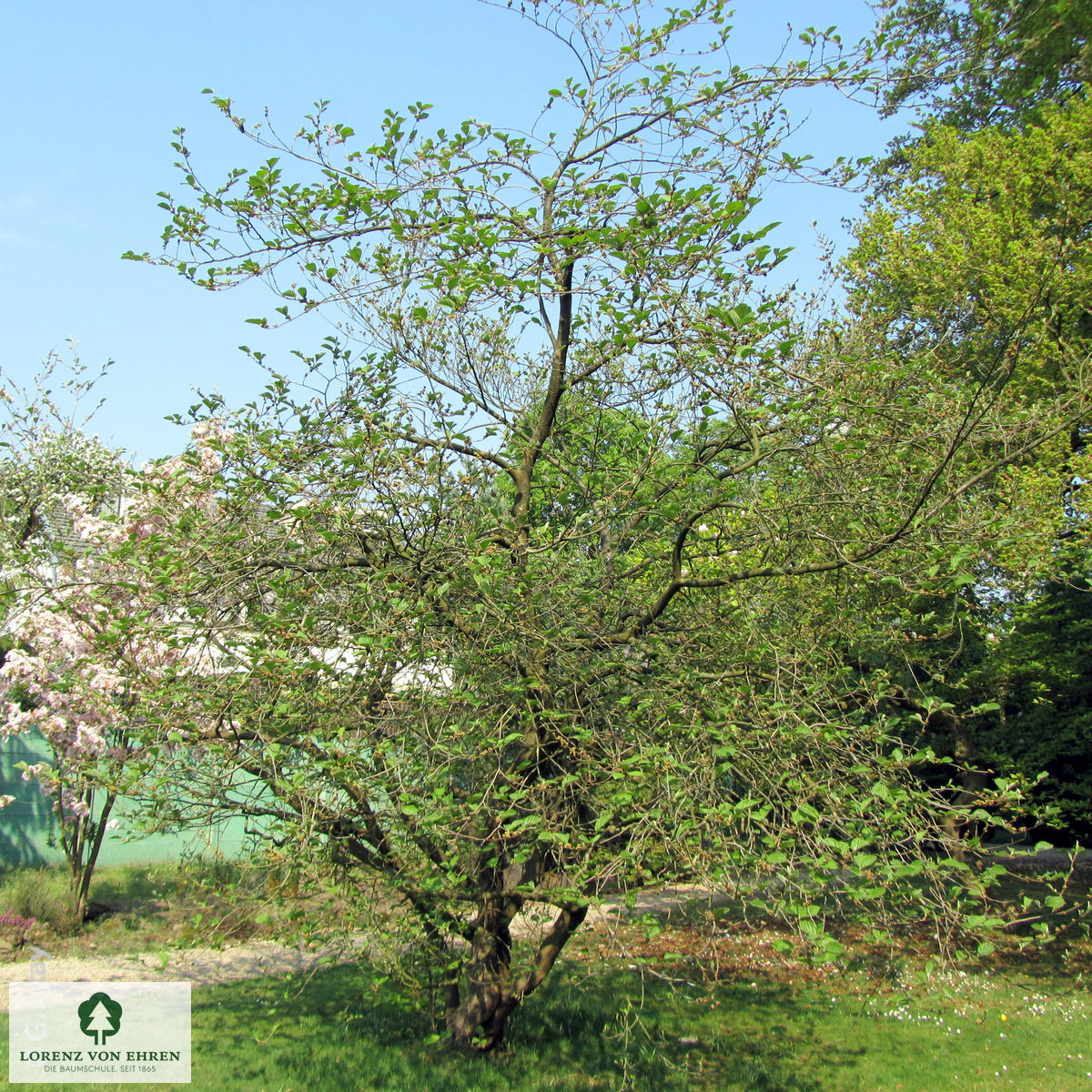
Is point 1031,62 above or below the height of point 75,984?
above

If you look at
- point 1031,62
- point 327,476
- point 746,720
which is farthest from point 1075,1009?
point 1031,62

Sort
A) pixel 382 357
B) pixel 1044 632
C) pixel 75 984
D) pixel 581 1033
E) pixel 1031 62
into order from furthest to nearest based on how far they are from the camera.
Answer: pixel 1031 62
pixel 1044 632
pixel 75 984
pixel 581 1033
pixel 382 357

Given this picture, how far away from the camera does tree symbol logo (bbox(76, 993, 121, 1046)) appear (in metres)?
6.18

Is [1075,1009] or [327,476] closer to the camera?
[327,476]

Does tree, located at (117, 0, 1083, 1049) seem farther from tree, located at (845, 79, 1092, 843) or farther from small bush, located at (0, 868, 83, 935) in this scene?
small bush, located at (0, 868, 83, 935)

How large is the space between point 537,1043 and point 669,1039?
1044mm

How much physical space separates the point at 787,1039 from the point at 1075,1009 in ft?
9.82

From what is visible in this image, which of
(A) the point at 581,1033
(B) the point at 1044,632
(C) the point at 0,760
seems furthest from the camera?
(C) the point at 0,760

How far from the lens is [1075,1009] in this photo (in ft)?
25.6

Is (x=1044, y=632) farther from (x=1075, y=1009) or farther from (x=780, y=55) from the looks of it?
(x=780, y=55)

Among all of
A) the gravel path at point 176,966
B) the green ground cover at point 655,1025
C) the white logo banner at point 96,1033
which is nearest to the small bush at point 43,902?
the green ground cover at point 655,1025

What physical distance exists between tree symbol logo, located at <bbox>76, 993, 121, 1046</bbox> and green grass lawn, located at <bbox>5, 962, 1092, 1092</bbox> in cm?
60

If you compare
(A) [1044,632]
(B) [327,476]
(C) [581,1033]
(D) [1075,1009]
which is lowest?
(D) [1075,1009]

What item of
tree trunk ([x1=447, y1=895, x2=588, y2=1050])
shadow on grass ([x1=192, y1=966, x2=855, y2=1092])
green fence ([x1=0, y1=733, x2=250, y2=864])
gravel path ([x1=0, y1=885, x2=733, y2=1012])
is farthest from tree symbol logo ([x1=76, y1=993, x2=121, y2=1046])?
green fence ([x1=0, y1=733, x2=250, y2=864])
